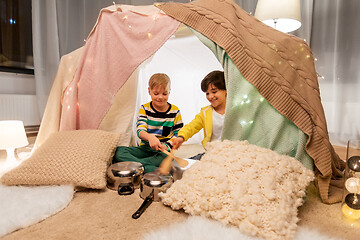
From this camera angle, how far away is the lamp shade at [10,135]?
1270mm

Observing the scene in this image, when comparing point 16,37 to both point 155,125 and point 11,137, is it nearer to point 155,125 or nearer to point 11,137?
point 11,137

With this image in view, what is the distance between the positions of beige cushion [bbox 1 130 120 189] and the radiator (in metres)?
1.35

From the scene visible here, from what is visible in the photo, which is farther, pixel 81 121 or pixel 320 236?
pixel 81 121

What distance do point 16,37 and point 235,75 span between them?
7.54 ft

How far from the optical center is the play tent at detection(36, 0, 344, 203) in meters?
0.91

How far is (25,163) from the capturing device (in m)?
0.94

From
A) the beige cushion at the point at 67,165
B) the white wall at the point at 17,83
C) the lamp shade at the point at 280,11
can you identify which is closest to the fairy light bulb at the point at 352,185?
the beige cushion at the point at 67,165

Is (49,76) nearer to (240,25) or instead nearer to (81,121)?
(81,121)

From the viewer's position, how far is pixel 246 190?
70cm

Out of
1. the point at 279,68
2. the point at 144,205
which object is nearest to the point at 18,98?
the point at 144,205

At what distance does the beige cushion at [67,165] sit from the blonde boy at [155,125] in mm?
162

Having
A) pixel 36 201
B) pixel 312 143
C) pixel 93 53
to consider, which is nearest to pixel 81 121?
pixel 93 53

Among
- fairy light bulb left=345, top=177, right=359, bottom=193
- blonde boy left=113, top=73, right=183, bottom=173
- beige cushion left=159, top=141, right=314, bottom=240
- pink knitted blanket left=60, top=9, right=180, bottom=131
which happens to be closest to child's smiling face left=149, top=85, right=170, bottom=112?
blonde boy left=113, top=73, right=183, bottom=173

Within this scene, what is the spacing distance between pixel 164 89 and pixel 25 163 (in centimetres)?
72
